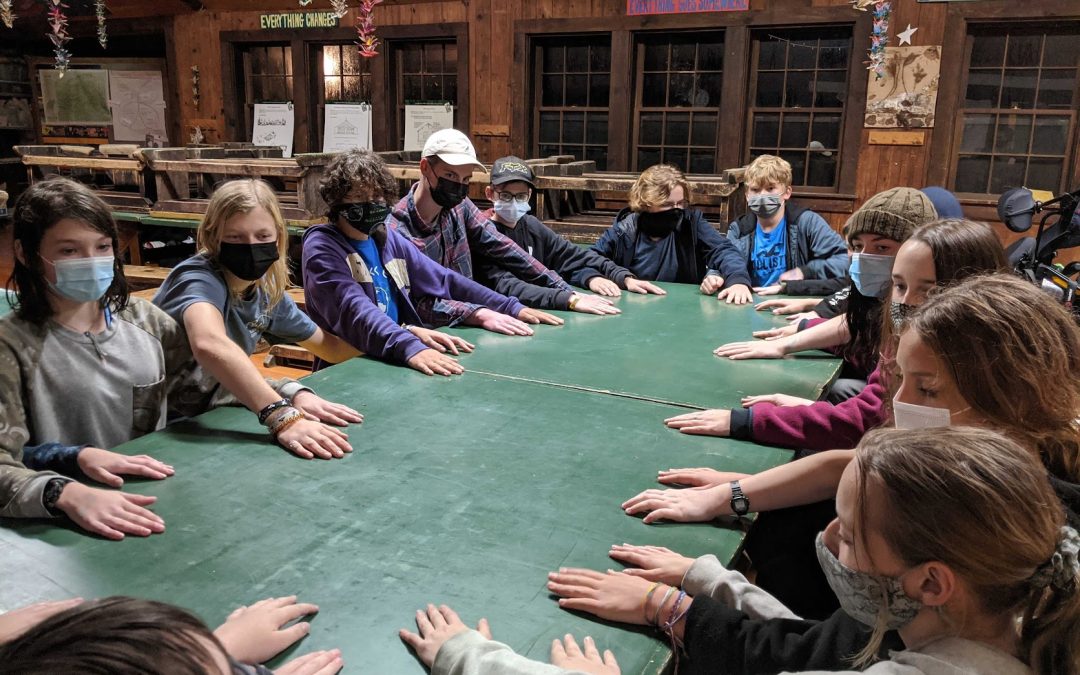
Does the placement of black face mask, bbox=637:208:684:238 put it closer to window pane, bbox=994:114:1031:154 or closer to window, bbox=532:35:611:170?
window, bbox=532:35:611:170

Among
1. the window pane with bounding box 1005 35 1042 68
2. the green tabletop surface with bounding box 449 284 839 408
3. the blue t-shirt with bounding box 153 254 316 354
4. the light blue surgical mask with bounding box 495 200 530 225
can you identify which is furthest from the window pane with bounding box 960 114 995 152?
the blue t-shirt with bounding box 153 254 316 354

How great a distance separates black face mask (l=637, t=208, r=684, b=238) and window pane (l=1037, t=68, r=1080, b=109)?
12.9 feet

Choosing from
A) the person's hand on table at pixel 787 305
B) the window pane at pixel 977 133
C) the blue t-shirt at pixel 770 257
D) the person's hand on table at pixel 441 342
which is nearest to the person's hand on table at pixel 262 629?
the person's hand on table at pixel 441 342

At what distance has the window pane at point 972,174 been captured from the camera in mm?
6312

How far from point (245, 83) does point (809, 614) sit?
29.6ft

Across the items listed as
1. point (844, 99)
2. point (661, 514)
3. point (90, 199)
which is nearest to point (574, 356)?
point (661, 514)

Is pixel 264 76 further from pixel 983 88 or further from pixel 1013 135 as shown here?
pixel 1013 135

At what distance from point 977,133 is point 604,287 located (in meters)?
4.34

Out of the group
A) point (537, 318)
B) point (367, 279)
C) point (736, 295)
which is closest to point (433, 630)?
point (367, 279)

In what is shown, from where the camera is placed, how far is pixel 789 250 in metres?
4.27

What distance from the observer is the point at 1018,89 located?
20.2ft

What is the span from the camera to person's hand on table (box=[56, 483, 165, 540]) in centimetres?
141

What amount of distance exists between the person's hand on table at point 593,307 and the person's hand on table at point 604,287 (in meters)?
0.30

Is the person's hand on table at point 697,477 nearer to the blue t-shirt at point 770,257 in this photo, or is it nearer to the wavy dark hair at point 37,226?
the wavy dark hair at point 37,226
